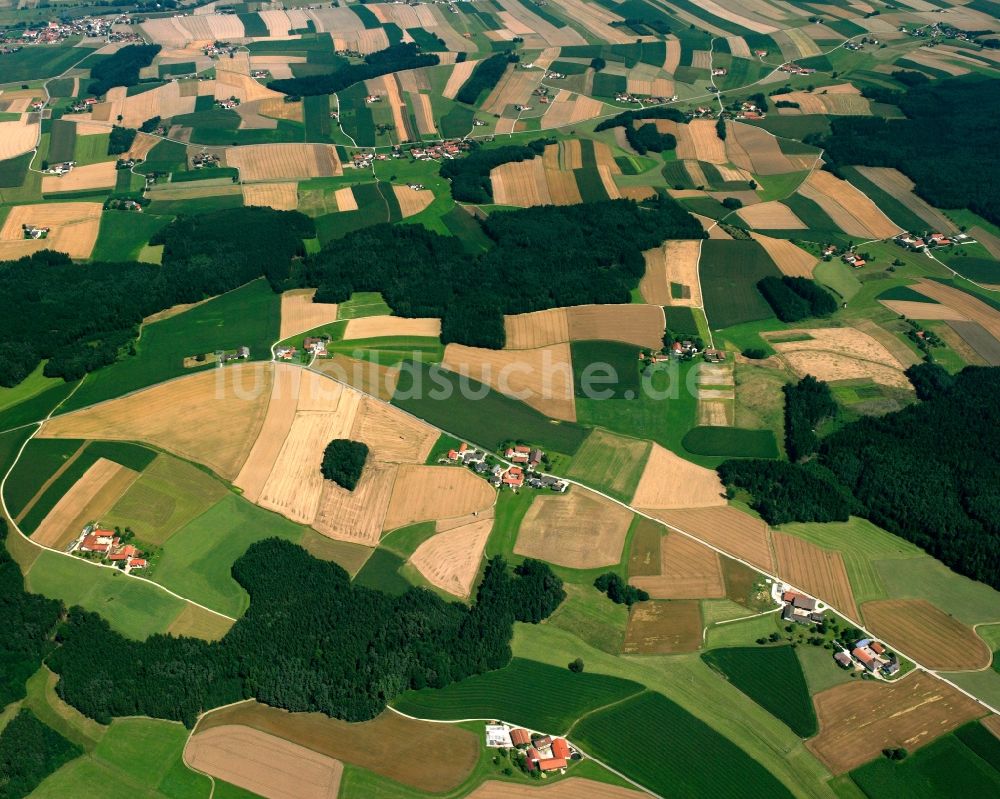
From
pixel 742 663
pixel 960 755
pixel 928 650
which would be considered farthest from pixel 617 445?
pixel 960 755

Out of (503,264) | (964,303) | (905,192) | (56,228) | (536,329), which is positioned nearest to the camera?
(536,329)

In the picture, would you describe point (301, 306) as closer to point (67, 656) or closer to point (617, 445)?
point (617, 445)

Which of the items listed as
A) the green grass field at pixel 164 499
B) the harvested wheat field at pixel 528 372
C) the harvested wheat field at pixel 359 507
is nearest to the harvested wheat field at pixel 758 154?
the harvested wheat field at pixel 528 372

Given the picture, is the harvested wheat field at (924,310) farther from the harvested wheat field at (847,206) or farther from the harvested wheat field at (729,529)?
the harvested wheat field at (729,529)

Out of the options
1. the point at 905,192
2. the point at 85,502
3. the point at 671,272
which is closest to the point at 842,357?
the point at 671,272

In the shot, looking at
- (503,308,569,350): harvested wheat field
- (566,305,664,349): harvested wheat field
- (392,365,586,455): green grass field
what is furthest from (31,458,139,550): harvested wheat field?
(566,305,664,349): harvested wheat field

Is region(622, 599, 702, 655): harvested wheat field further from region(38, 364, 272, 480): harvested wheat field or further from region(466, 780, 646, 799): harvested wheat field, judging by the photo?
region(38, 364, 272, 480): harvested wheat field

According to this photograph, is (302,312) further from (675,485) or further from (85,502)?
(675,485)
